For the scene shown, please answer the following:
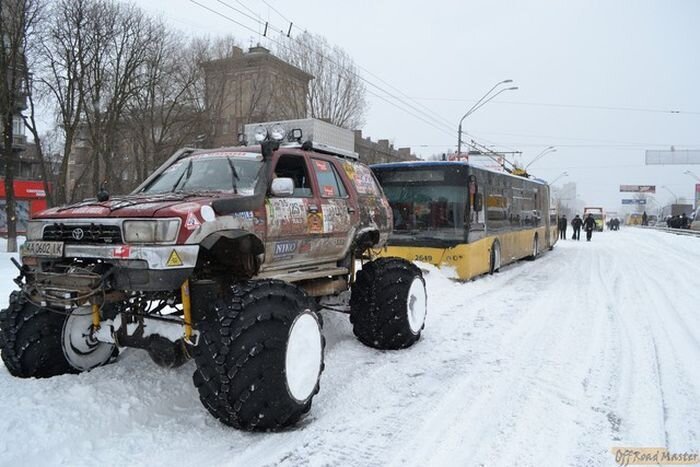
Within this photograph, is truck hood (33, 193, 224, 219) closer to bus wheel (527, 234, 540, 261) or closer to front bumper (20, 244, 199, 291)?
front bumper (20, 244, 199, 291)

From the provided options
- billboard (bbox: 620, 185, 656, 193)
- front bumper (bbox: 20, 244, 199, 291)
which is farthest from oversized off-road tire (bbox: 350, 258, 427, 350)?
billboard (bbox: 620, 185, 656, 193)

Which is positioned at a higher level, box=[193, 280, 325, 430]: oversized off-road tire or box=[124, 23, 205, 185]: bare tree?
box=[124, 23, 205, 185]: bare tree

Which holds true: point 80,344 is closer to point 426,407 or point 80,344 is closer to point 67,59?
point 426,407

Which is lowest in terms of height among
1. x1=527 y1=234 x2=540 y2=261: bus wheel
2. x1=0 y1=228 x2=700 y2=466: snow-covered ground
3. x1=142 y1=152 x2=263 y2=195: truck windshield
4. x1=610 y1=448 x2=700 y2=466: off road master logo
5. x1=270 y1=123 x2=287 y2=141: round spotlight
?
x1=610 y1=448 x2=700 y2=466: off road master logo

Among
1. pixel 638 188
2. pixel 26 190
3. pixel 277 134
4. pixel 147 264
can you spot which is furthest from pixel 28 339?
pixel 638 188

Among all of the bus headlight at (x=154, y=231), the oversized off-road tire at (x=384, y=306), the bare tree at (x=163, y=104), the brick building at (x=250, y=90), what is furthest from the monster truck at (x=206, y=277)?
the brick building at (x=250, y=90)

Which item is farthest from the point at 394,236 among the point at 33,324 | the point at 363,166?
the point at 33,324

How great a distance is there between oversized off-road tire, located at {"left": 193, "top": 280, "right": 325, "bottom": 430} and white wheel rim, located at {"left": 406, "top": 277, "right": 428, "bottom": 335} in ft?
8.11

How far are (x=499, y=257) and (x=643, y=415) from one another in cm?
1054

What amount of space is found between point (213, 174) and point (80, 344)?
2.05 m

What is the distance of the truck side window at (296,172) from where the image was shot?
5375 millimetres

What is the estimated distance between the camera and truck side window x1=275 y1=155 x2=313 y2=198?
17.6 feet

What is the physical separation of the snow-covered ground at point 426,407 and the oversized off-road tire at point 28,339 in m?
0.16

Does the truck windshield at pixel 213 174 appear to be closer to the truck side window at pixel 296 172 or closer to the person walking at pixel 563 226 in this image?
the truck side window at pixel 296 172
